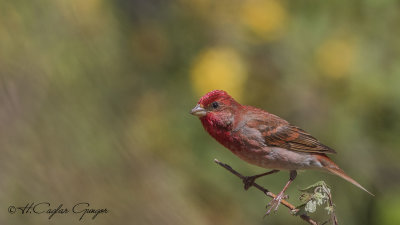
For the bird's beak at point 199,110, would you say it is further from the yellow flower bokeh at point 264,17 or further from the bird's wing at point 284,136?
the yellow flower bokeh at point 264,17

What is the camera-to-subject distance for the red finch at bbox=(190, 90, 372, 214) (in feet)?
11.1

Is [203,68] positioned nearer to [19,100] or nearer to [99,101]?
[99,101]

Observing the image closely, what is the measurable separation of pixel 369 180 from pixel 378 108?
642 millimetres

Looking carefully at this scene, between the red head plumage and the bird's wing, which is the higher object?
the red head plumage

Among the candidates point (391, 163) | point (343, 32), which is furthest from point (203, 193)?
point (343, 32)

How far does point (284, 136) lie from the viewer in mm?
4004

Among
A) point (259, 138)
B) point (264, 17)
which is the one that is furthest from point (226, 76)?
point (259, 138)

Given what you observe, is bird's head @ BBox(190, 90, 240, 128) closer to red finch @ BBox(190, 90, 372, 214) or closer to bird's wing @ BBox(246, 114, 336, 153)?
red finch @ BBox(190, 90, 372, 214)

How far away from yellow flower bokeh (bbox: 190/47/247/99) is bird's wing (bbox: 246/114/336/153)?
124 centimetres

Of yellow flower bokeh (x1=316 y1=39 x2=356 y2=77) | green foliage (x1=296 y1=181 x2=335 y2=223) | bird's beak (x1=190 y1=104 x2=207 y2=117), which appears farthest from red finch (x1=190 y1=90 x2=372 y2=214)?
yellow flower bokeh (x1=316 y1=39 x2=356 y2=77)

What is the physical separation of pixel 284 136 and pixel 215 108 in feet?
2.68

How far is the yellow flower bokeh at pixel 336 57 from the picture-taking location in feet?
17.9

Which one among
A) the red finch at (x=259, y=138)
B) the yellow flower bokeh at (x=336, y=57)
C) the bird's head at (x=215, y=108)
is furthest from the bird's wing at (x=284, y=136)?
the yellow flower bokeh at (x=336, y=57)

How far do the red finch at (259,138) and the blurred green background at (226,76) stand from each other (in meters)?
0.40
